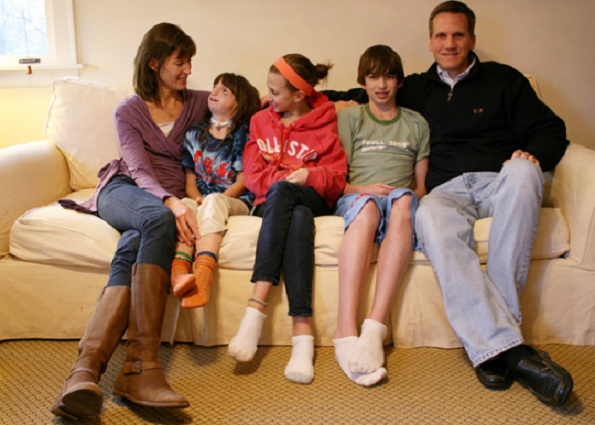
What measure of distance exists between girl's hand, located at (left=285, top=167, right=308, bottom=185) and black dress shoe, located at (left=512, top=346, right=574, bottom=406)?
2.73 feet

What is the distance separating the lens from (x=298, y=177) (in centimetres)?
194

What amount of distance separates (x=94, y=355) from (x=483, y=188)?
A: 50.9 inches

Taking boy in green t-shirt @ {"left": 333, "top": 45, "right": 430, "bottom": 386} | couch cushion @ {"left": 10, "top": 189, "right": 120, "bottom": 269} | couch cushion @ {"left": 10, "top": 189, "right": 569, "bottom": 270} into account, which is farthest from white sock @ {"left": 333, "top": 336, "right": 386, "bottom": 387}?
couch cushion @ {"left": 10, "top": 189, "right": 120, "bottom": 269}

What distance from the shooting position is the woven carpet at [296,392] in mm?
1493

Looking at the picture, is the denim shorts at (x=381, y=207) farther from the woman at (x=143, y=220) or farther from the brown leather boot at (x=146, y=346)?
the brown leather boot at (x=146, y=346)

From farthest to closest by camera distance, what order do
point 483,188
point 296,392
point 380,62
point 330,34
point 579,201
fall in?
1. point 330,34
2. point 380,62
3. point 483,188
4. point 579,201
5. point 296,392

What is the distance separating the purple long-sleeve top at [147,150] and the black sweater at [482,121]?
2.88 feet

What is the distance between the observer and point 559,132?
208cm

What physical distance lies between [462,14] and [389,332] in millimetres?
1167

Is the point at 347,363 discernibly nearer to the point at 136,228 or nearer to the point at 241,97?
the point at 136,228

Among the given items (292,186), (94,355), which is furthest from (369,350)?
(94,355)

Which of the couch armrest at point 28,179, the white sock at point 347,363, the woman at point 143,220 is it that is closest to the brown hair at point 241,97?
the woman at point 143,220

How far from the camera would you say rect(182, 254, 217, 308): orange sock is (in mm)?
1628

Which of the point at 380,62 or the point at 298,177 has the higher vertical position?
the point at 380,62
